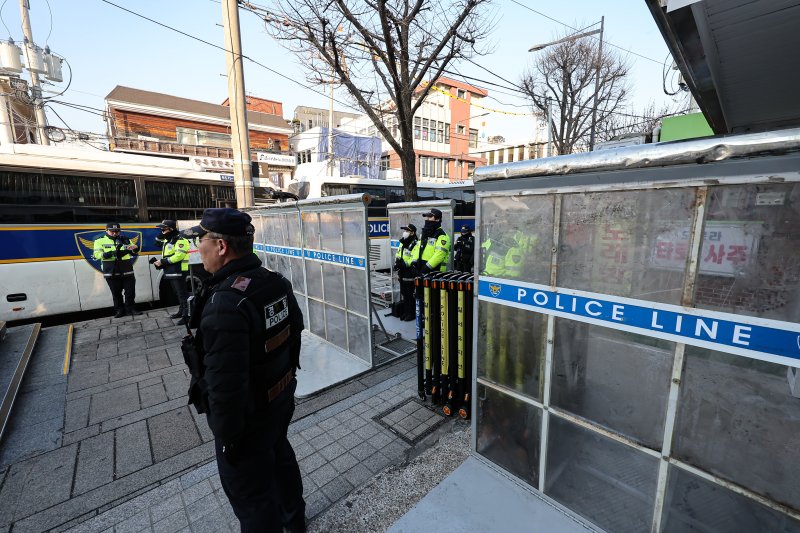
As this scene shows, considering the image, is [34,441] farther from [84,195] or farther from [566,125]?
[566,125]

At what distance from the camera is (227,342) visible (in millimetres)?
1862

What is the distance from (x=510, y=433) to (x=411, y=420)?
4.33ft

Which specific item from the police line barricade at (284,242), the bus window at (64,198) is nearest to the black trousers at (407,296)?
the police line barricade at (284,242)

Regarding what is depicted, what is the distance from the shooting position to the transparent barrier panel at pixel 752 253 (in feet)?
5.12

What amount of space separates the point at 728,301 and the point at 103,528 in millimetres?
4391

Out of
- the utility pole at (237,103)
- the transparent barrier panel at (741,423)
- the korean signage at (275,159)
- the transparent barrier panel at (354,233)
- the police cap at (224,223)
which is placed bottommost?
the transparent barrier panel at (741,423)

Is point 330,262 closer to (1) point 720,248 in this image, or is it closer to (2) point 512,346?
(2) point 512,346

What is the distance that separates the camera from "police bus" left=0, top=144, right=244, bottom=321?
21.6ft

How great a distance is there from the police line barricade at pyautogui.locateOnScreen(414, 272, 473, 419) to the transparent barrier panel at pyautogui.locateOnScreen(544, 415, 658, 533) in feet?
4.09

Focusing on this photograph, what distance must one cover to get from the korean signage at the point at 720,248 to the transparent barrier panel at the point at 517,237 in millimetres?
705

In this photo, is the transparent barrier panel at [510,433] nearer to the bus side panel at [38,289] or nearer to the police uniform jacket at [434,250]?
the police uniform jacket at [434,250]

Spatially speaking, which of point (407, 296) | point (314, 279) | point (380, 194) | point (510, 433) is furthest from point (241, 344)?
point (380, 194)

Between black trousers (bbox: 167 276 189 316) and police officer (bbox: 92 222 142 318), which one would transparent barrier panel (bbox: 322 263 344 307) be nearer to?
black trousers (bbox: 167 276 189 316)

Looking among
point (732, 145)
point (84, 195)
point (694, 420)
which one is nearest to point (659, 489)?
point (694, 420)
